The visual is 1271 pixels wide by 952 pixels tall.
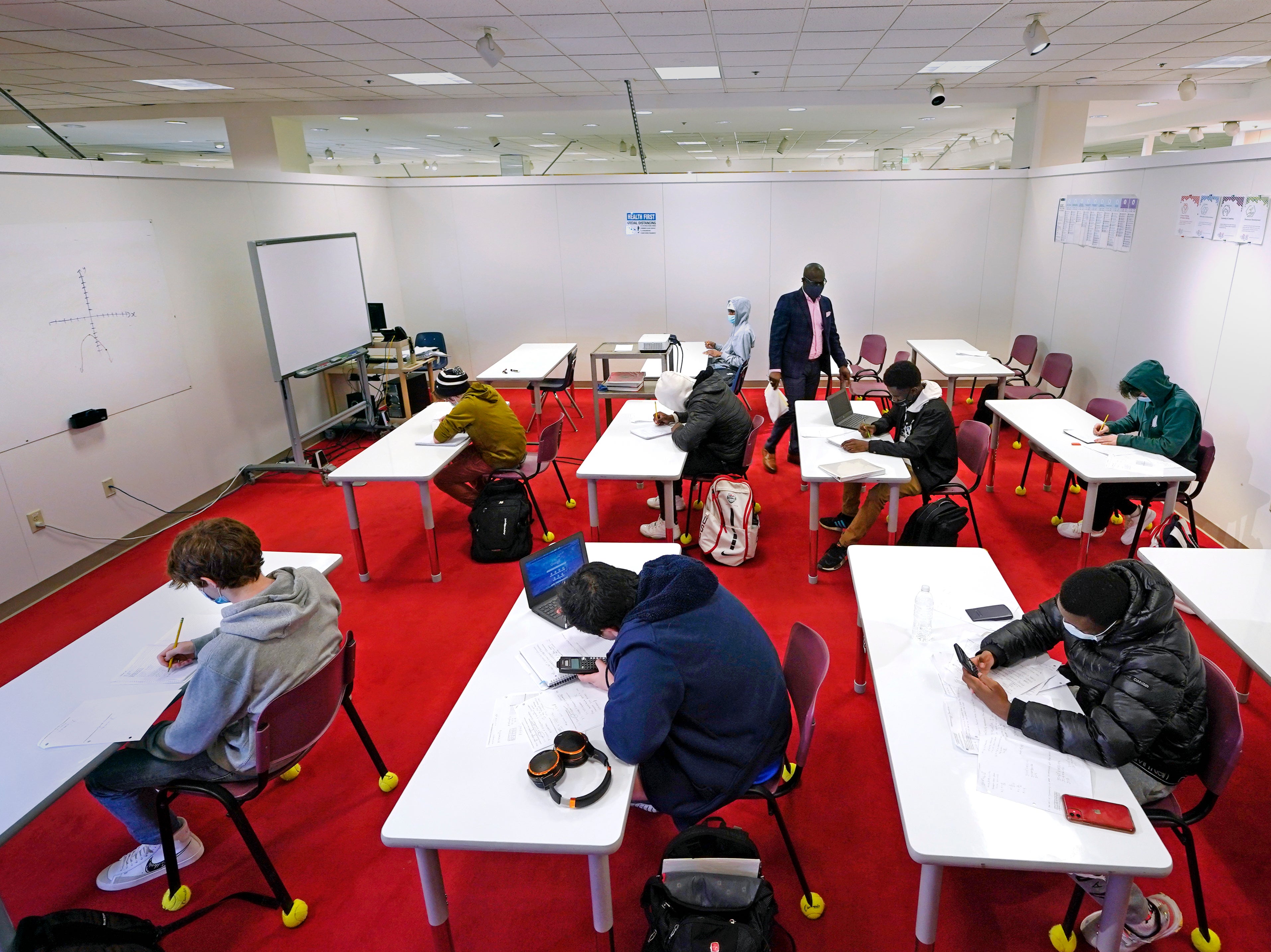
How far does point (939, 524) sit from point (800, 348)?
2.37 metres

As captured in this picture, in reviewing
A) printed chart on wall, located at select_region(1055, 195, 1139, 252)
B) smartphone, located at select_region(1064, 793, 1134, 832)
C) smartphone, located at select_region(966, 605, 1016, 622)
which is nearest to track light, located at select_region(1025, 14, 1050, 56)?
printed chart on wall, located at select_region(1055, 195, 1139, 252)

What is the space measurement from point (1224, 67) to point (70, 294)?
385 inches

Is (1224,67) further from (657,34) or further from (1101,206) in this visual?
(657,34)

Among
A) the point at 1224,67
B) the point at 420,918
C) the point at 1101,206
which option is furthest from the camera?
the point at 1224,67

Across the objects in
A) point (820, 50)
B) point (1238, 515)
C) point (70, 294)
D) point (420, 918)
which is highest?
point (820, 50)

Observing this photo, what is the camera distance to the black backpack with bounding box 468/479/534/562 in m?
4.61

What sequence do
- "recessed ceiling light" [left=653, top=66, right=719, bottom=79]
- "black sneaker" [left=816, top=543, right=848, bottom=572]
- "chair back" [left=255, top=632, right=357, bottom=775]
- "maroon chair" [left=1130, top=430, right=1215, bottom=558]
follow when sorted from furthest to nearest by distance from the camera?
1. "recessed ceiling light" [left=653, top=66, right=719, bottom=79]
2. "black sneaker" [left=816, top=543, right=848, bottom=572]
3. "maroon chair" [left=1130, top=430, right=1215, bottom=558]
4. "chair back" [left=255, top=632, right=357, bottom=775]

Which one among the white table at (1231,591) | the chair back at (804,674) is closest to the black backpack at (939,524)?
the white table at (1231,591)

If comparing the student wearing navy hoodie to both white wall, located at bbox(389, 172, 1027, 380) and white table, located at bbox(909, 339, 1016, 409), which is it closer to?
white table, located at bbox(909, 339, 1016, 409)

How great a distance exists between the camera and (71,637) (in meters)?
4.04

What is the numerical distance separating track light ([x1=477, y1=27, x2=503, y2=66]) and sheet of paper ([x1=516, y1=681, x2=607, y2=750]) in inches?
174

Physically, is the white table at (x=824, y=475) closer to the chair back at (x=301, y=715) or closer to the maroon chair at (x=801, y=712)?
the maroon chair at (x=801, y=712)

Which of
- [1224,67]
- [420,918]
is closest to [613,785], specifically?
[420,918]

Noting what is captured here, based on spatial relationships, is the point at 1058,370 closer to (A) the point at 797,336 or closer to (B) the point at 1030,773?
(A) the point at 797,336
